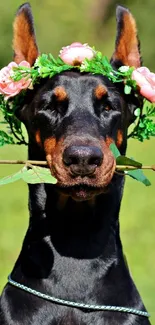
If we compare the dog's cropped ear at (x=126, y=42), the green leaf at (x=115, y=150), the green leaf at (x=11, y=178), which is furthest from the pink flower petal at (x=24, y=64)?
the green leaf at (x=11, y=178)

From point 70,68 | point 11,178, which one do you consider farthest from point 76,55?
point 11,178

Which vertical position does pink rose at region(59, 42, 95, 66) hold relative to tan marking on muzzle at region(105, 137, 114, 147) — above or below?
above

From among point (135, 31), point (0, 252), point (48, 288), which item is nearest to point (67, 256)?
point (48, 288)

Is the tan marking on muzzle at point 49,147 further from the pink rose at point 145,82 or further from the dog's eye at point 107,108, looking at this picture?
the pink rose at point 145,82

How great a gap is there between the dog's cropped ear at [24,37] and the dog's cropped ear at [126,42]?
482mm

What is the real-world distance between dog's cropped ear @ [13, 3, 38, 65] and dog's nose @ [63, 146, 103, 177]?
950 mm

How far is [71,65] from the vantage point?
4879mm

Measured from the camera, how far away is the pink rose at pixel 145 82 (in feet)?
15.9

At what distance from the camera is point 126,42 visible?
16.7 ft

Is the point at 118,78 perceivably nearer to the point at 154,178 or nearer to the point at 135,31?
the point at 135,31

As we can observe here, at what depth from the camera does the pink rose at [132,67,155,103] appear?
486cm

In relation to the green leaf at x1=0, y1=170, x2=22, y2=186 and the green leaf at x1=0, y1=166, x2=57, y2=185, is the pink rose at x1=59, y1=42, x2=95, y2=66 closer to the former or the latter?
the green leaf at x1=0, y1=166, x2=57, y2=185

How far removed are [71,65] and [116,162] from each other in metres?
0.74

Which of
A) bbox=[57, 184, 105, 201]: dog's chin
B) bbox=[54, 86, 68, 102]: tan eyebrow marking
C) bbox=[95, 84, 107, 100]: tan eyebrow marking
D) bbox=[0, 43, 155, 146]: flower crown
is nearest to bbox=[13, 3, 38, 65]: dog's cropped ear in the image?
bbox=[0, 43, 155, 146]: flower crown
